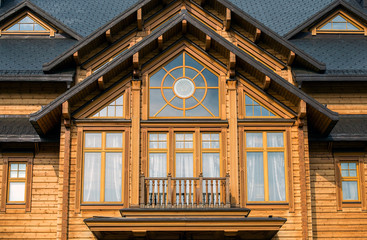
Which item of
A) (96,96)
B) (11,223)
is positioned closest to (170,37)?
(96,96)

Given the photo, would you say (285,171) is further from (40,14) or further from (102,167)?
(40,14)

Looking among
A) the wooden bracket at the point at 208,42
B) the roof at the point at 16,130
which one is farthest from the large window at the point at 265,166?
the roof at the point at 16,130

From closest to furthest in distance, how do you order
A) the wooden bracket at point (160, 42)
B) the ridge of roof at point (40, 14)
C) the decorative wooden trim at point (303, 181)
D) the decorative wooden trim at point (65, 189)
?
the decorative wooden trim at point (65, 189) < the decorative wooden trim at point (303, 181) < the wooden bracket at point (160, 42) < the ridge of roof at point (40, 14)

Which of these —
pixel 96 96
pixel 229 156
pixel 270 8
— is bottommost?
pixel 229 156

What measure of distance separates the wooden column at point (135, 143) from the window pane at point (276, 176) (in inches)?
159

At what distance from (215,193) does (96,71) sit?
5138 millimetres

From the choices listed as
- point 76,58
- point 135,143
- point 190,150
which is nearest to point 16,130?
point 76,58

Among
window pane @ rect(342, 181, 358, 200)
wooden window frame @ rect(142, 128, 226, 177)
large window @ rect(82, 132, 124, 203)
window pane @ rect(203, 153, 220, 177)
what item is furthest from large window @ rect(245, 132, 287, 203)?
large window @ rect(82, 132, 124, 203)

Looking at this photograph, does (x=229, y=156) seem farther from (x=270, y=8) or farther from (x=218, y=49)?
(x=270, y=8)

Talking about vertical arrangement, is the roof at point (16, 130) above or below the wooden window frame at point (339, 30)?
below

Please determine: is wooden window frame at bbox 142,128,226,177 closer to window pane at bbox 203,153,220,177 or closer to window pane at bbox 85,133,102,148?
window pane at bbox 203,153,220,177

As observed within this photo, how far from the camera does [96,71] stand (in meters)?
20.4

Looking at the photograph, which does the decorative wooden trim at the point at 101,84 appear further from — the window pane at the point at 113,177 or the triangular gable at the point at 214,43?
the window pane at the point at 113,177

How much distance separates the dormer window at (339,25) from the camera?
Result: 25.2 m
